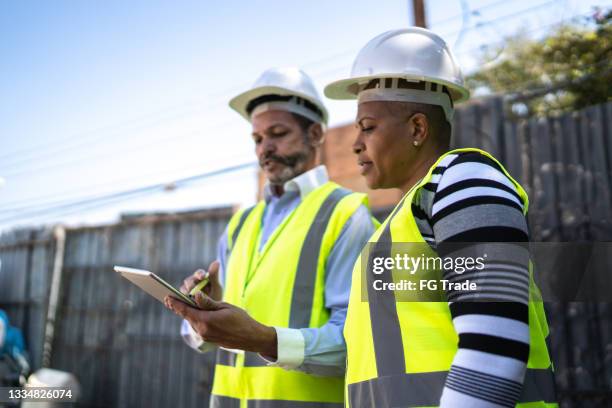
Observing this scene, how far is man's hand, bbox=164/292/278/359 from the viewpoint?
191 centimetres

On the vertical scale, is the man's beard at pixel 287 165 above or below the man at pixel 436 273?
above

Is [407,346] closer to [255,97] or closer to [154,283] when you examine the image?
[154,283]

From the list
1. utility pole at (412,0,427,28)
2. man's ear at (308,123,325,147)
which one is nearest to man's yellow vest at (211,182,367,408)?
man's ear at (308,123,325,147)

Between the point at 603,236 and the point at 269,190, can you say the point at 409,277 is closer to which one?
the point at 269,190

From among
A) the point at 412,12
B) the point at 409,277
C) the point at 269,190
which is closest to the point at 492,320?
the point at 409,277

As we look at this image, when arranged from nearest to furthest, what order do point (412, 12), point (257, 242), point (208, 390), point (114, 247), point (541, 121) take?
point (257, 242)
point (541, 121)
point (412, 12)
point (208, 390)
point (114, 247)

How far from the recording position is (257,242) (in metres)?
2.76

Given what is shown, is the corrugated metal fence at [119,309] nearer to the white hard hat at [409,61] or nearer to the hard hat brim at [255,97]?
the hard hat brim at [255,97]

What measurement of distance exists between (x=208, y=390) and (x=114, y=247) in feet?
10.6

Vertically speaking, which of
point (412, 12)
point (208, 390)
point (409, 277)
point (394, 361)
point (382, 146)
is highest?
point (412, 12)

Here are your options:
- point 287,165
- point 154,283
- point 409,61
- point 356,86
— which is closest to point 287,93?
point 287,165

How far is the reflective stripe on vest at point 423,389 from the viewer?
1424 millimetres

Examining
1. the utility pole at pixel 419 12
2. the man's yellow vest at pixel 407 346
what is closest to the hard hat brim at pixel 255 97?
the man's yellow vest at pixel 407 346

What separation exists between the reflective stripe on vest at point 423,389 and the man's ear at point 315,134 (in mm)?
1698
